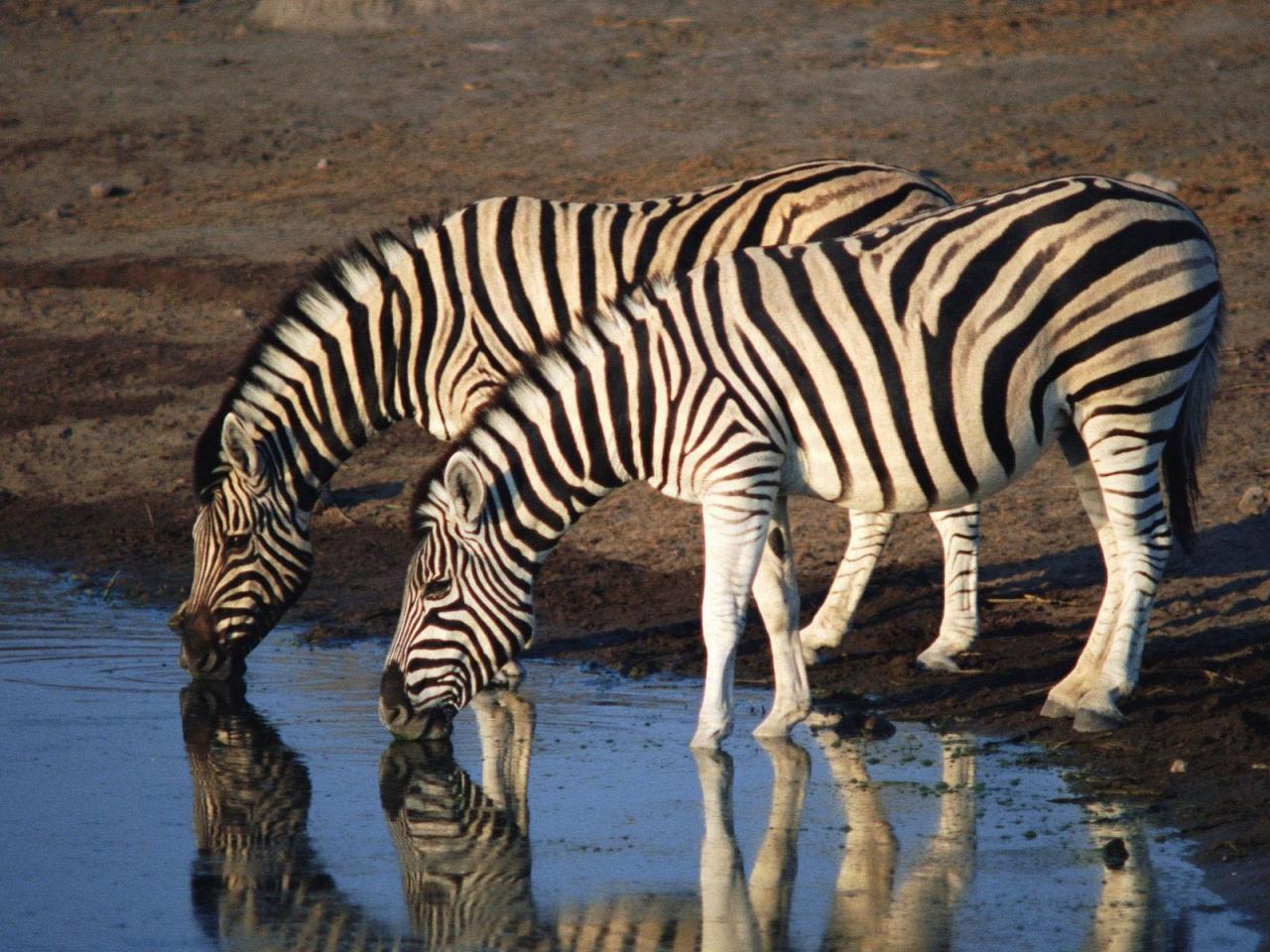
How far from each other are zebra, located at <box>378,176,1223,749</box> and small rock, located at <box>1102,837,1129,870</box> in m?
1.13

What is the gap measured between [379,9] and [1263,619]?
1654cm

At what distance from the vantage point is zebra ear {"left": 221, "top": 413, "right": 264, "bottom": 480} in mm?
7711

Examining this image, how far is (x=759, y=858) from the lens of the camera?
223 inches

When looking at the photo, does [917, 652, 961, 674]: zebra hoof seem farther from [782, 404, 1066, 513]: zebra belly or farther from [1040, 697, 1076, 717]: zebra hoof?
[782, 404, 1066, 513]: zebra belly

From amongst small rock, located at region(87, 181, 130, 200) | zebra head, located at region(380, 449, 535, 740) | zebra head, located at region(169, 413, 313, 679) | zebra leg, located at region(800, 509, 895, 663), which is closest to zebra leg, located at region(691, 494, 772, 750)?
zebra head, located at region(380, 449, 535, 740)

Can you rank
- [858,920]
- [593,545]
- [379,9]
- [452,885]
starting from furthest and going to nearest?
[379,9], [593,545], [452,885], [858,920]

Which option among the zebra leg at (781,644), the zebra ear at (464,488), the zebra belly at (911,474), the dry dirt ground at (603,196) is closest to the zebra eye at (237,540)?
the dry dirt ground at (603,196)

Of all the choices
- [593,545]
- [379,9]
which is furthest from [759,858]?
[379,9]

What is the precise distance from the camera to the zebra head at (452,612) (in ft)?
21.9

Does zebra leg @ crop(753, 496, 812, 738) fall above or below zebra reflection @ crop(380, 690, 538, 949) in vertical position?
above

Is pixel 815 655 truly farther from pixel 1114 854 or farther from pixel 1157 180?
pixel 1157 180

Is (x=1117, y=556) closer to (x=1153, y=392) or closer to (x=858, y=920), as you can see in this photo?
(x=1153, y=392)

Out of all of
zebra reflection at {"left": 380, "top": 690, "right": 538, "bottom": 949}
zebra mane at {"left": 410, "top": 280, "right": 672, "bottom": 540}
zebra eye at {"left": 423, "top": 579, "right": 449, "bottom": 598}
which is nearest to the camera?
zebra reflection at {"left": 380, "top": 690, "right": 538, "bottom": 949}

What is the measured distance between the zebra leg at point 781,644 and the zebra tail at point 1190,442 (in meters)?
1.55
